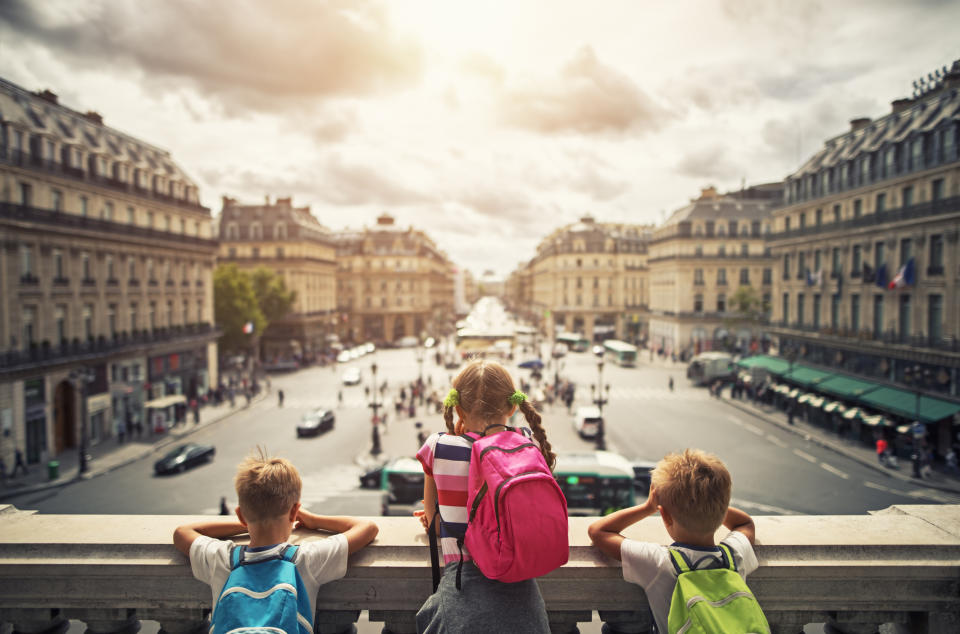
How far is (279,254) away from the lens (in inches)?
2453

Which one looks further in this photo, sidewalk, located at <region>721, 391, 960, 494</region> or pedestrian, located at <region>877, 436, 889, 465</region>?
pedestrian, located at <region>877, 436, 889, 465</region>

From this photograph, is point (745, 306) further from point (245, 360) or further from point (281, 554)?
point (281, 554)

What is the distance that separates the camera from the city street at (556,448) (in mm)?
19281

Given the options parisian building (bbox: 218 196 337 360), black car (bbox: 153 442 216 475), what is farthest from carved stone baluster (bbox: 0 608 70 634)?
parisian building (bbox: 218 196 337 360)

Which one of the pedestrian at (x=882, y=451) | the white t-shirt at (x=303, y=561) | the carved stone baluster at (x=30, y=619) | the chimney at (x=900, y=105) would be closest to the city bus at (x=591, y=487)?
the pedestrian at (x=882, y=451)

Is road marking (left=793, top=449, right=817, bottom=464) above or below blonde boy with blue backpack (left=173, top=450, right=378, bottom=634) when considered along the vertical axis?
below

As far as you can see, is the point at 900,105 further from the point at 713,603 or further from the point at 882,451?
the point at 713,603

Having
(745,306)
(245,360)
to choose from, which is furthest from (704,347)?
(245,360)

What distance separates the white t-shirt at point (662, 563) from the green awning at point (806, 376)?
110 feet

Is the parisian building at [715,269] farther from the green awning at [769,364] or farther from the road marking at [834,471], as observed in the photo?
the road marking at [834,471]

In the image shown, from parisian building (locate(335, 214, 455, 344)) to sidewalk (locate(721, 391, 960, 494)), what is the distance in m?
53.4

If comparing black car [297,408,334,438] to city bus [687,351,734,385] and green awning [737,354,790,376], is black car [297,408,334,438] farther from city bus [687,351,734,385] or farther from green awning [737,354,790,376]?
city bus [687,351,734,385]

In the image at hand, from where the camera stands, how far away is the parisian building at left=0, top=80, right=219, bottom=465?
24.6 m

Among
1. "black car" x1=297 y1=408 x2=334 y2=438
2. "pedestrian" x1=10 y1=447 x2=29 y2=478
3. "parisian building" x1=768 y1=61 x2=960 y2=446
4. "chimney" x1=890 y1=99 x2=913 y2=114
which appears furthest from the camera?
"black car" x1=297 y1=408 x2=334 y2=438
